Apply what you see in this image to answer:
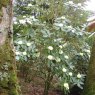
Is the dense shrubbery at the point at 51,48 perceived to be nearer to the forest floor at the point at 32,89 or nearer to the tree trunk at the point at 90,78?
the tree trunk at the point at 90,78

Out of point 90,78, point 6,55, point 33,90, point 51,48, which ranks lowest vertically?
point 33,90

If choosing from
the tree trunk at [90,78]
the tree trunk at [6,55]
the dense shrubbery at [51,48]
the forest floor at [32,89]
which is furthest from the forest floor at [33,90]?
the tree trunk at [6,55]

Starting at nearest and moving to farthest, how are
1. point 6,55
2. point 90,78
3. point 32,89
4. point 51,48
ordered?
point 6,55, point 51,48, point 90,78, point 32,89

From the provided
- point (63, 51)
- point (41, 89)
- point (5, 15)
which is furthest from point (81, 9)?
point (5, 15)

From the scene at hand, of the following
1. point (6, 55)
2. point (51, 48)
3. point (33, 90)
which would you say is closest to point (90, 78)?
point (51, 48)

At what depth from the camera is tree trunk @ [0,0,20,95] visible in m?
3.24

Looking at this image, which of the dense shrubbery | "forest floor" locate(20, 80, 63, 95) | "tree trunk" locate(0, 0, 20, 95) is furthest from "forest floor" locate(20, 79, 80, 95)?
"tree trunk" locate(0, 0, 20, 95)

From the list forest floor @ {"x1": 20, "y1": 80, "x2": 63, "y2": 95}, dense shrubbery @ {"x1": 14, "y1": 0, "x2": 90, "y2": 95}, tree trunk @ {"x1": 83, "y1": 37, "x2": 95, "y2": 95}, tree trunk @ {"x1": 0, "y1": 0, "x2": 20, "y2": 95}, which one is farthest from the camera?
forest floor @ {"x1": 20, "y1": 80, "x2": 63, "y2": 95}

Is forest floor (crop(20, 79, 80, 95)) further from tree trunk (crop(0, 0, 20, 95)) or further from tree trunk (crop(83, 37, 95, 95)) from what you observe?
tree trunk (crop(0, 0, 20, 95))

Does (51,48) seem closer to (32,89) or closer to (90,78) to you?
(90,78)

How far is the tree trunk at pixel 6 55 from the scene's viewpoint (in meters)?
3.24

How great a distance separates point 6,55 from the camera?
3330mm

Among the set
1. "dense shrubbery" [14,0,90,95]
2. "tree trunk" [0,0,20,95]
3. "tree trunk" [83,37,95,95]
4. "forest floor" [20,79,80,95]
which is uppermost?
"tree trunk" [0,0,20,95]

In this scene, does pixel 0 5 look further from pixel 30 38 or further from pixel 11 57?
pixel 30 38
